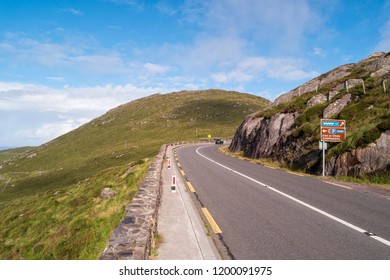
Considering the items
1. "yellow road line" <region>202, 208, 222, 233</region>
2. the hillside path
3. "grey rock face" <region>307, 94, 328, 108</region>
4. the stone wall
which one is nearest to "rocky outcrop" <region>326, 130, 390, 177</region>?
the hillside path

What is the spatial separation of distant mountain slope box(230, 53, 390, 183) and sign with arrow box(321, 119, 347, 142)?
16.4 inches

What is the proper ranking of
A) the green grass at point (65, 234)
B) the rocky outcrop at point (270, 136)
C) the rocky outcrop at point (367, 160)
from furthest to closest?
1. the rocky outcrop at point (270, 136)
2. the rocky outcrop at point (367, 160)
3. the green grass at point (65, 234)

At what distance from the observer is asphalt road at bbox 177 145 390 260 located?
17.3 ft

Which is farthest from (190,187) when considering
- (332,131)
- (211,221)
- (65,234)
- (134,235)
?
(332,131)

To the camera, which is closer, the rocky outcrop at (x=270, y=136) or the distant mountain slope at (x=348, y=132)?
the distant mountain slope at (x=348, y=132)

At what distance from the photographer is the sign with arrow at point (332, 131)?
16.9 metres

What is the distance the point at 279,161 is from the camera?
23.1 metres

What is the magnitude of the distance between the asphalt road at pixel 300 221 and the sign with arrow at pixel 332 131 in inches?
234

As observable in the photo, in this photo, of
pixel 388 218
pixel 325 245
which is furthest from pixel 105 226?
pixel 388 218

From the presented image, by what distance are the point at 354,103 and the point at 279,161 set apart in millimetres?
7401

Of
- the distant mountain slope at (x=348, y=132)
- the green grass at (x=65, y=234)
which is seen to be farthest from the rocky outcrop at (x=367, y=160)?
the green grass at (x=65, y=234)

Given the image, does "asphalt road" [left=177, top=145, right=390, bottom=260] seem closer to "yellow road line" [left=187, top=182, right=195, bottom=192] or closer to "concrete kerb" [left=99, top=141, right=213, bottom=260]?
"yellow road line" [left=187, top=182, right=195, bottom=192]

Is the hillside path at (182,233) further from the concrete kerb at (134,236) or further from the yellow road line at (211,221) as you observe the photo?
the concrete kerb at (134,236)
